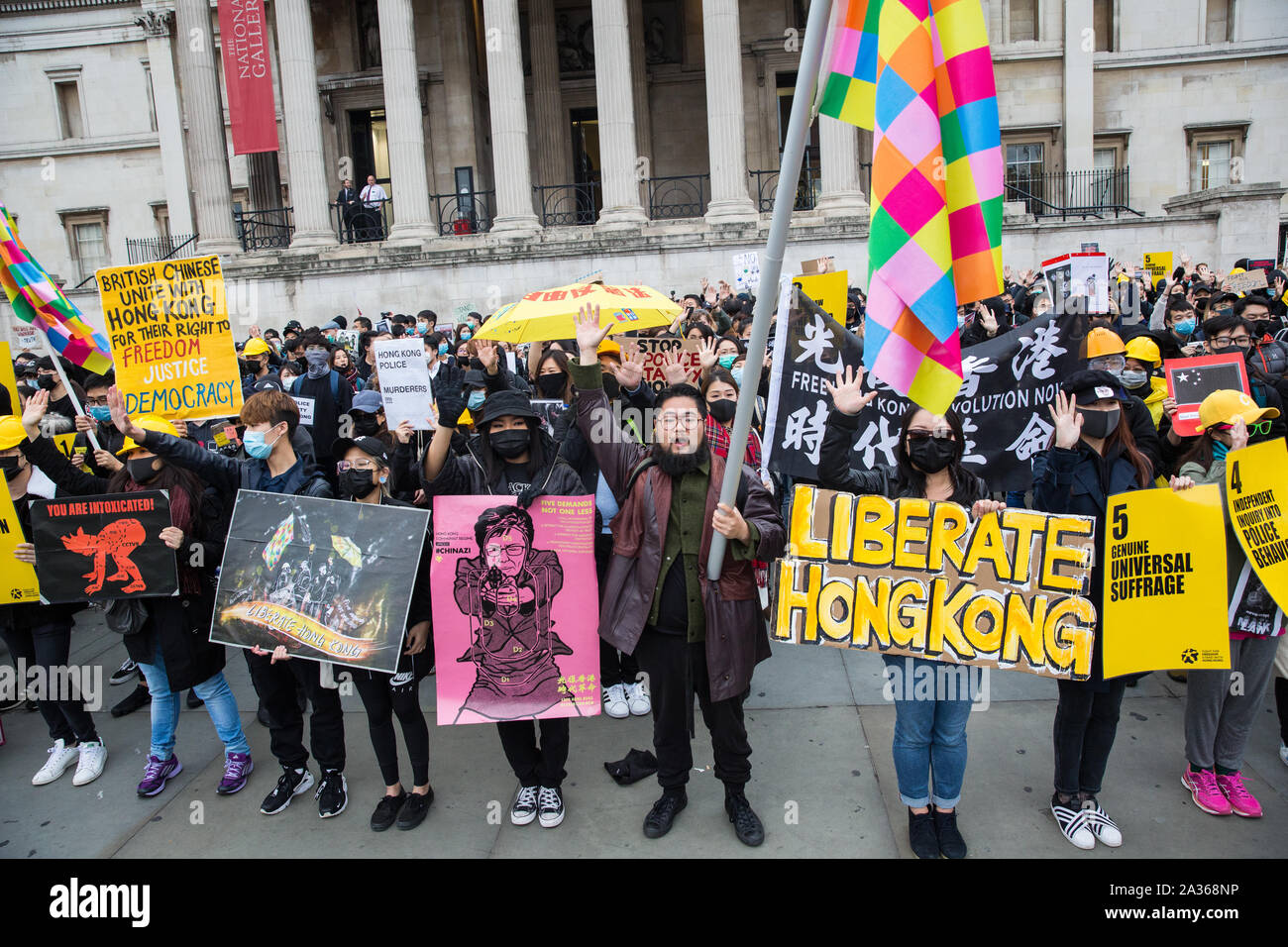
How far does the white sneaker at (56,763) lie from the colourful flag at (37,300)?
2.77 meters

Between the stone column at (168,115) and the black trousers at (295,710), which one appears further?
the stone column at (168,115)

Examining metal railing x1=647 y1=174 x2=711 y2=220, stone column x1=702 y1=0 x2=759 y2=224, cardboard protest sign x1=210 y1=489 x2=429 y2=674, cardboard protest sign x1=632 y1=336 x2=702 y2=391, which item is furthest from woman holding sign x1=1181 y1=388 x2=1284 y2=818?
metal railing x1=647 y1=174 x2=711 y2=220

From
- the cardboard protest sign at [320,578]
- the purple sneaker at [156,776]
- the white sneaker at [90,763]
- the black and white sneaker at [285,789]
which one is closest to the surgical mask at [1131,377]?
the cardboard protest sign at [320,578]

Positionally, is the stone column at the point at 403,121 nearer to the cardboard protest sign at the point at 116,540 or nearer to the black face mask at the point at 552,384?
the black face mask at the point at 552,384

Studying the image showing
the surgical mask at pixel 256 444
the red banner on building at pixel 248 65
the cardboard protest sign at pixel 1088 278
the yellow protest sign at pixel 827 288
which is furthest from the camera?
the red banner on building at pixel 248 65

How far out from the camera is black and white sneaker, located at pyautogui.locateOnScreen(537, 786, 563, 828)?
166 inches

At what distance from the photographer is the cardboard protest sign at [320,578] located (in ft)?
13.3

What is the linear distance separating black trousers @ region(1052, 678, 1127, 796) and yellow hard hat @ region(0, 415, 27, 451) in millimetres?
5969

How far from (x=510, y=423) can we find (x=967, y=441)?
3099mm

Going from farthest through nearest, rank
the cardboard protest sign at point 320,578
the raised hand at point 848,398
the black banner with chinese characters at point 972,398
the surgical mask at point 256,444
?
the black banner with chinese characters at point 972,398 → the surgical mask at point 256,444 → the cardboard protest sign at point 320,578 → the raised hand at point 848,398

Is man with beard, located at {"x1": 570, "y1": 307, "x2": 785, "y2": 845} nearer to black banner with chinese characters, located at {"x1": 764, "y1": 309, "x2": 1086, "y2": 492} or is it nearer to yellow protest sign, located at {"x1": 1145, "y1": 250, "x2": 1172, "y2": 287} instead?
black banner with chinese characters, located at {"x1": 764, "y1": 309, "x2": 1086, "y2": 492}

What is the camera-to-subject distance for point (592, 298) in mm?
4855

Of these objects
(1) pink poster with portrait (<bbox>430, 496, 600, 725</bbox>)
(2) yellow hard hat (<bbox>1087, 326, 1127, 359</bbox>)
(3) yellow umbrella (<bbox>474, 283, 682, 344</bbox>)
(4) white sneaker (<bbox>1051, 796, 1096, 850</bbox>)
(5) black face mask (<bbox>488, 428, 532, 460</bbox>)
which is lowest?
(4) white sneaker (<bbox>1051, 796, 1096, 850</bbox>)

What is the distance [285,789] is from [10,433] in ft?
8.80
